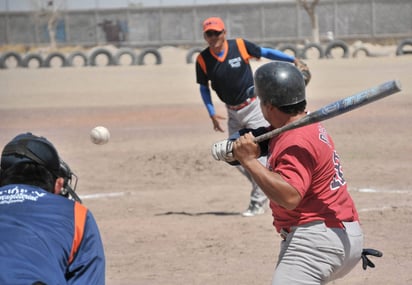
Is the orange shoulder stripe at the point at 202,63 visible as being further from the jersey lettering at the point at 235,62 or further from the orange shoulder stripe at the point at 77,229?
the orange shoulder stripe at the point at 77,229

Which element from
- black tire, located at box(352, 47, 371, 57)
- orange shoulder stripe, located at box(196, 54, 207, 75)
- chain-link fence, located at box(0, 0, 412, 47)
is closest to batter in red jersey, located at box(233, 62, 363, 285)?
orange shoulder stripe, located at box(196, 54, 207, 75)

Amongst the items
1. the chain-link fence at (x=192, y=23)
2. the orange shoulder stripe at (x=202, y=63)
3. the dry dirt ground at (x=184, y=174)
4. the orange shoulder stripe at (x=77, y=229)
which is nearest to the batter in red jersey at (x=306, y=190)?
the orange shoulder stripe at (x=77, y=229)

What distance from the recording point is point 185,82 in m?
26.9

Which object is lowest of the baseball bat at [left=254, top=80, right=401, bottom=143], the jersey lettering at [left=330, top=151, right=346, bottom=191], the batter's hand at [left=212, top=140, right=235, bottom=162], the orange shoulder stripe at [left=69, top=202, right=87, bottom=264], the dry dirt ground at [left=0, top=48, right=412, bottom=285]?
the dry dirt ground at [left=0, top=48, right=412, bottom=285]

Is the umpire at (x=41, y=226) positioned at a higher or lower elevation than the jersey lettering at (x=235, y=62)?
higher

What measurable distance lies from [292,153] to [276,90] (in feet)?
1.15

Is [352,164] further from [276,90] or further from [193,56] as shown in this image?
[193,56]

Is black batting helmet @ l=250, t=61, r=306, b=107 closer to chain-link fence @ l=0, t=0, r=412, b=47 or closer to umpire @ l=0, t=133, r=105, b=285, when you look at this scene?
umpire @ l=0, t=133, r=105, b=285

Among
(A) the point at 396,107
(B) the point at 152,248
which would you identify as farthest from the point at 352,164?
(A) the point at 396,107

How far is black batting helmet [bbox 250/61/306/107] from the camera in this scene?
4.43 m

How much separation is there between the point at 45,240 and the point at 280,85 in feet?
5.48

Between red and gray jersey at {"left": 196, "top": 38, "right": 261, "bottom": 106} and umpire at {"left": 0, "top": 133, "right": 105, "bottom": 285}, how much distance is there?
627 centimetres

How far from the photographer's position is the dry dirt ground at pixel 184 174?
8.21 meters

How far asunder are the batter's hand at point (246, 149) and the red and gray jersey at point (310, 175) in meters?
0.10
